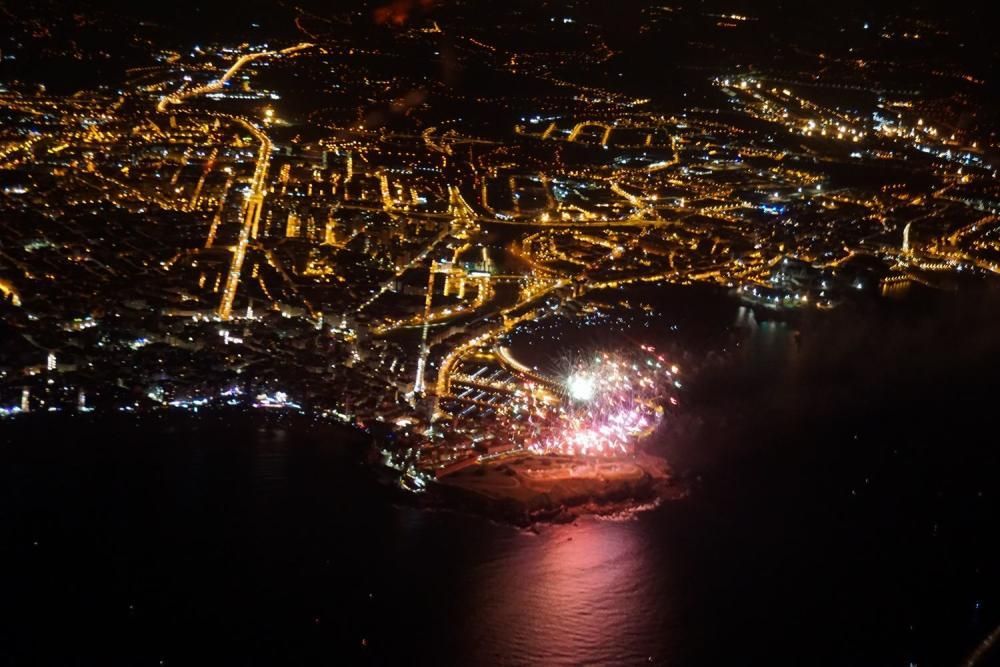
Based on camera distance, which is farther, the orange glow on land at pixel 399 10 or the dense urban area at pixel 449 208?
the orange glow on land at pixel 399 10

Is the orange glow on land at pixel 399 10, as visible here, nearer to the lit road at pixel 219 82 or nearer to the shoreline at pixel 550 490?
the lit road at pixel 219 82

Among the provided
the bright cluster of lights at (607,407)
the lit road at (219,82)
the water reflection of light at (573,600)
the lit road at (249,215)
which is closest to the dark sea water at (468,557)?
the water reflection of light at (573,600)

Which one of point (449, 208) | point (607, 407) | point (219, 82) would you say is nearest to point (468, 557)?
point (607, 407)

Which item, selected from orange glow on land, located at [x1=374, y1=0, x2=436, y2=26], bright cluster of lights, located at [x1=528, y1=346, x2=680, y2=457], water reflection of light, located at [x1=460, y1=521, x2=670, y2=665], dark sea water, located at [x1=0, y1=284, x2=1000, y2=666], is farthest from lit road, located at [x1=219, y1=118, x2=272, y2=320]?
orange glow on land, located at [x1=374, y1=0, x2=436, y2=26]

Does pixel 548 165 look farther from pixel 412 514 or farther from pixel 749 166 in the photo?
pixel 412 514

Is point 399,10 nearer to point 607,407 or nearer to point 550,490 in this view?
point 607,407

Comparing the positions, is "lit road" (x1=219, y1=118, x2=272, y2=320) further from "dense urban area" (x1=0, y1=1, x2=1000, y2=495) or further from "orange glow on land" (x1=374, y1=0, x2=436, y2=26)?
"orange glow on land" (x1=374, y1=0, x2=436, y2=26)

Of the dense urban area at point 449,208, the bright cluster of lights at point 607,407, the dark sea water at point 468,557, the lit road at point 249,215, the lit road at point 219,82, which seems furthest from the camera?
the lit road at point 219,82
